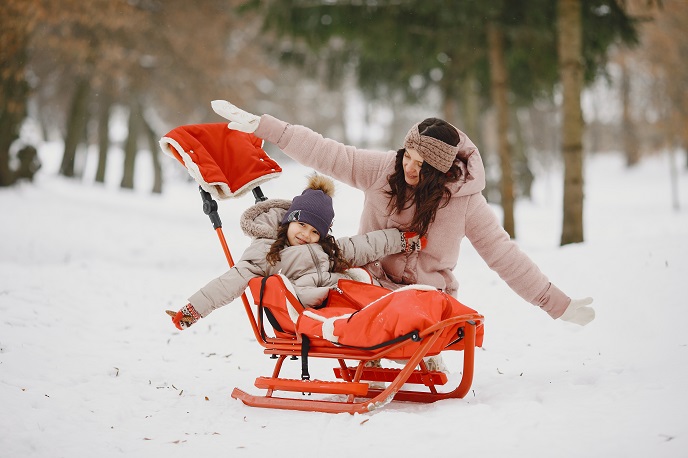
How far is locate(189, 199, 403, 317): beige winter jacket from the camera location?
433 centimetres

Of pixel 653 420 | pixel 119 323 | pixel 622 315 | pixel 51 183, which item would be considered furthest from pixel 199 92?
pixel 653 420

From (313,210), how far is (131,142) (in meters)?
17.7

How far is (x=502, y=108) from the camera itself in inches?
431

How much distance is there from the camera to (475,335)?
13.8 ft

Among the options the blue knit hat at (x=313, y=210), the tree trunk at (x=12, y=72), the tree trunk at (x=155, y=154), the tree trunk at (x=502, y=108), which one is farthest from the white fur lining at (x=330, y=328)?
the tree trunk at (x=155, y=154)

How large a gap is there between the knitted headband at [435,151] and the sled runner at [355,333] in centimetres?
84

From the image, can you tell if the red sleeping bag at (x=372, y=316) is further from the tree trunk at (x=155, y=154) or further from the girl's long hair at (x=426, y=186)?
the tree trunk at (x=155, y=154)

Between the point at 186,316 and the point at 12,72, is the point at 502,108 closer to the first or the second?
the point at 186,316

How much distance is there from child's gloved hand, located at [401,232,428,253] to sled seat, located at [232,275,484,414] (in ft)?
2.36

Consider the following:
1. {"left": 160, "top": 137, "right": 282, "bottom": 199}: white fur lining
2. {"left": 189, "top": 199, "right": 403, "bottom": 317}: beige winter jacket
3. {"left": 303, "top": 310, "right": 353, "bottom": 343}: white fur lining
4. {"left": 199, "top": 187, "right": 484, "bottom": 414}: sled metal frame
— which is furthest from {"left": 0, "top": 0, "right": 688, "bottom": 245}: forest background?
{"left": 303, "top": 310, "right": 353, "bottom": 343}: white fur lining

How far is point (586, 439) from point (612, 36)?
28.9 feet

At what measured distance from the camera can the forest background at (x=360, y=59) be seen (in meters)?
10.2

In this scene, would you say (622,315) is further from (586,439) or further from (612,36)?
(612,36)

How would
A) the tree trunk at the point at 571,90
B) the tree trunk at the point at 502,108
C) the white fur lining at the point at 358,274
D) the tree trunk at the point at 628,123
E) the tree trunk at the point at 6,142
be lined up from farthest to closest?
the tree trunk at the point at 628,123 → the tree trunk at the point at 6,142 → the tree trunk at the point at 502,108 → the tree trunk at the point at 571,90 → the white fur lining at the point at 358,274
